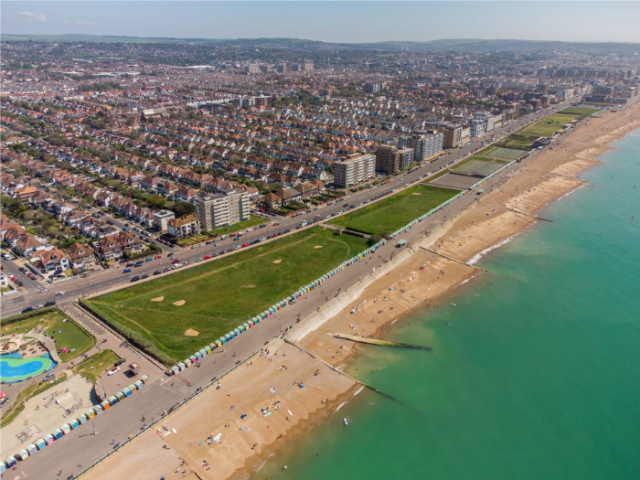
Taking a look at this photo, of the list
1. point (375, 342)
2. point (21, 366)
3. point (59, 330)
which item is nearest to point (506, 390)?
point (375, 342)

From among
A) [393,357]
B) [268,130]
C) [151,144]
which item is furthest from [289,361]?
[268,130]

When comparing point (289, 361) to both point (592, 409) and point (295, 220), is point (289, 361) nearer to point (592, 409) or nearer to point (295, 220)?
point (592, 409)

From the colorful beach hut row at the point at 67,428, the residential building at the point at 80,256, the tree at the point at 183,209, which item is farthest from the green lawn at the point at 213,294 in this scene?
the tree at the point at 183,209

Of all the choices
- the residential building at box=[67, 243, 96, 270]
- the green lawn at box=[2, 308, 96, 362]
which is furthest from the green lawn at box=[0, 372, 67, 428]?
the residential building at box=[67, 243, 96, 270]

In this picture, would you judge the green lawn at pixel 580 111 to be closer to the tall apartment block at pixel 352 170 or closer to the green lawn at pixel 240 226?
the tall apartment block at pixel 352 170

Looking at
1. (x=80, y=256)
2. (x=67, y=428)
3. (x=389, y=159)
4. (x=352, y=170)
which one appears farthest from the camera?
(x=389, y=159)

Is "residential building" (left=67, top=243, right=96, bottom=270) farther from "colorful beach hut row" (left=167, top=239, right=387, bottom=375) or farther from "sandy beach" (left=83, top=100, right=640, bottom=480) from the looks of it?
"sandy beach" (left=83, top=100, right=640, bottom=480)

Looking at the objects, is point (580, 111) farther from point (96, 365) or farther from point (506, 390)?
point (96, 365)
